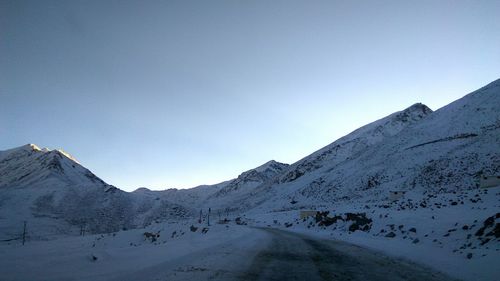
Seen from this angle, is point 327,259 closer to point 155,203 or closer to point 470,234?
point 470,234

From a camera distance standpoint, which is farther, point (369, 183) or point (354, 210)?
point (369, 183)

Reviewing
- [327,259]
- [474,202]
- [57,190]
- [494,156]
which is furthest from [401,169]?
[57,190]

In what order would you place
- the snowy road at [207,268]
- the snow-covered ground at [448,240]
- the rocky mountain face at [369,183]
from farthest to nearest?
the rocky mountain face at [369,183] < the snow-covered ground at [448,240] < the snowy road at [207,268]

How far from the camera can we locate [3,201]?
302 feet

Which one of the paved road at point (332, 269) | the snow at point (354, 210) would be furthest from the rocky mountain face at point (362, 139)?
the paved road at point (332, 269)

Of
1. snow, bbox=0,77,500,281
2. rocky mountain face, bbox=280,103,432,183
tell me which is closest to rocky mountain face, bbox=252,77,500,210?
snow, bbox=0,77,500,281

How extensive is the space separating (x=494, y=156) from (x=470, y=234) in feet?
185

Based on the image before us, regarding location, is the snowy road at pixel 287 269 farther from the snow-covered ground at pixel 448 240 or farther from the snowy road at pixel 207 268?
the snow-covered ground at pixel 448 240

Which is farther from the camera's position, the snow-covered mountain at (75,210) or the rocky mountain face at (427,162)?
the snow-covered mountain at (75,210)

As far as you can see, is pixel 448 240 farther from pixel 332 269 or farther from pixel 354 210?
pixel 354 210

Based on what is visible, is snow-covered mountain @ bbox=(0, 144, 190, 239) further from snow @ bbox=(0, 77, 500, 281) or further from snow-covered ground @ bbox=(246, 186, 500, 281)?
snow-covered ground @ bbox=(246, 186, 500, 281)

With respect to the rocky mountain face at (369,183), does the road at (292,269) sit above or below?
below

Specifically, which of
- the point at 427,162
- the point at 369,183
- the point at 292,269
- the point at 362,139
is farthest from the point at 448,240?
the point at 362,139

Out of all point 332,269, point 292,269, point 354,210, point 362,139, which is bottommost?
point 332,269
